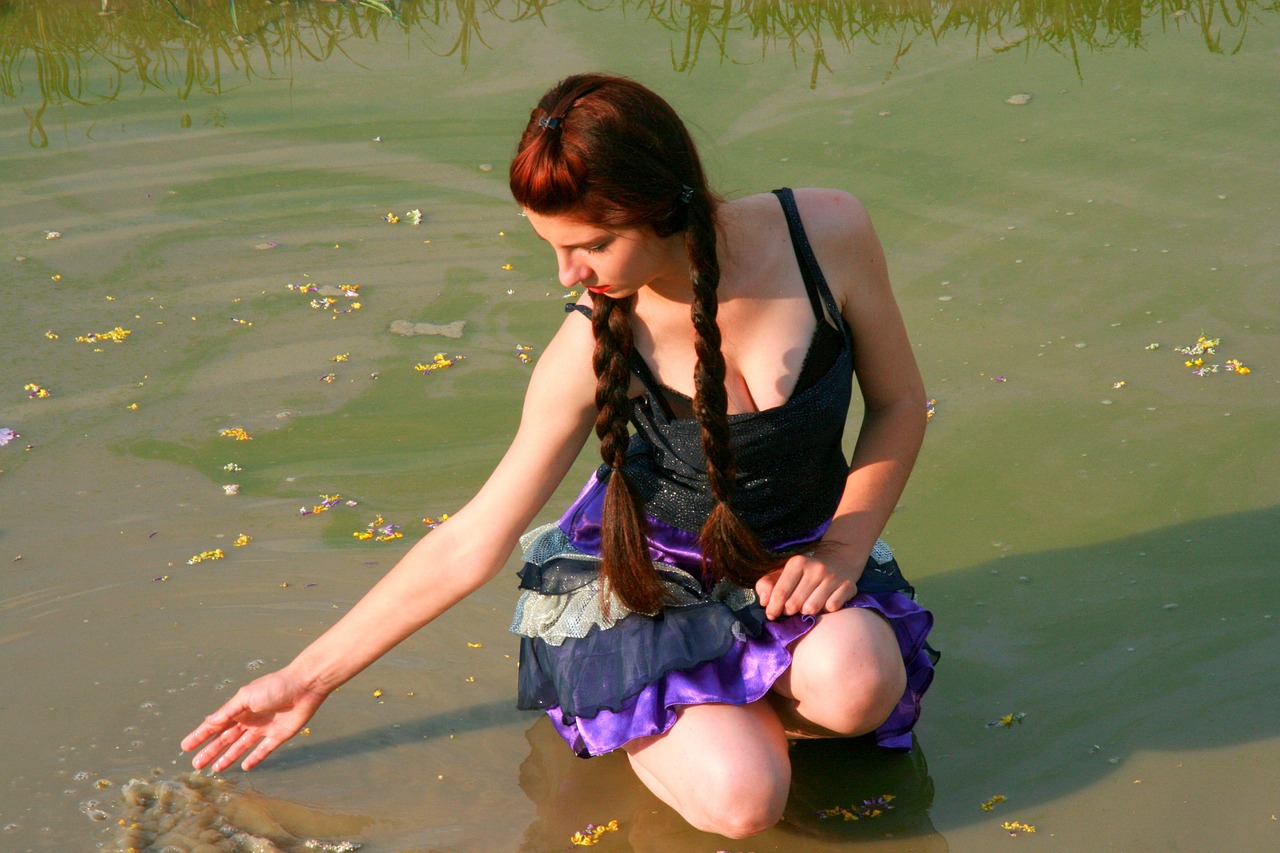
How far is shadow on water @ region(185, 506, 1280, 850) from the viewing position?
6.59 ft

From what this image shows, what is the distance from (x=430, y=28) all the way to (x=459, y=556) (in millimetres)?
4316

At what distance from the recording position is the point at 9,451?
3.03 metres

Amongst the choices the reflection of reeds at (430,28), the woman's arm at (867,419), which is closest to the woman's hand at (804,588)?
the woman's arm at (867,419)

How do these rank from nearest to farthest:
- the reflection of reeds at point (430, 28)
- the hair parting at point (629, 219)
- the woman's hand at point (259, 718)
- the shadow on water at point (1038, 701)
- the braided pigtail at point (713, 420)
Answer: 1. the hair parting at point (629, 219)
2. the braided pigtail at point (713, 420)
3. the woman's hand at point (259, 718)
4. the shadow on water at point (1038, 701)
5. the reflection of reeds at point (430, 28)

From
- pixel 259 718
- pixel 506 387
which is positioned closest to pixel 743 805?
pixel 259 718

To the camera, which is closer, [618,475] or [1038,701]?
[618,475]

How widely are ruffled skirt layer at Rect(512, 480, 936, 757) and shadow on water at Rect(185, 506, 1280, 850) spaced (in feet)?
0.33

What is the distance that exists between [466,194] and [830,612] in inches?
110

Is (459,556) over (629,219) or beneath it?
beneath

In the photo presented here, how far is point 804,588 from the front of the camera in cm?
191

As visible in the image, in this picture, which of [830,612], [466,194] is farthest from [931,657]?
[466,194]

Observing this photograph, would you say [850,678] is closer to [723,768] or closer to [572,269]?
[723,768]

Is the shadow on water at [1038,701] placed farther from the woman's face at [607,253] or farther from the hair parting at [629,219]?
the woman's face at [607,253]

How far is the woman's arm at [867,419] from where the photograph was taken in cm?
193
